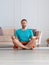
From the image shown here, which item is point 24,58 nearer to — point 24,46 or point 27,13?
point 24,46

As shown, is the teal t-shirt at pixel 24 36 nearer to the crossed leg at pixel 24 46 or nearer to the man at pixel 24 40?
the man at pixel 24 40

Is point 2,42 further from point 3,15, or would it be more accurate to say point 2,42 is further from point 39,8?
point 39,8

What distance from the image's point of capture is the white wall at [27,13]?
327 inches

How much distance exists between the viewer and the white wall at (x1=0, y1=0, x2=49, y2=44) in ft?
27.3

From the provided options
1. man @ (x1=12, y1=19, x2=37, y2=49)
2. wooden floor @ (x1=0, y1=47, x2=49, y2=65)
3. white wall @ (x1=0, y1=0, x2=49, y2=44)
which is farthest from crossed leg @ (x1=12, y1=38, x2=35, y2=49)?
white wall @ (x1=0, y1=0, x2=49, y2=44)

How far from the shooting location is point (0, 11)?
27.5ft

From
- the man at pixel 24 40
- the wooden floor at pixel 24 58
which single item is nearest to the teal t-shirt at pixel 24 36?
the man at pixel 24 40

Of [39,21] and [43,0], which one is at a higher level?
[43,0]

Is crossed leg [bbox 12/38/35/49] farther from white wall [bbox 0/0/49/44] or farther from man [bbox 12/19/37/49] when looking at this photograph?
white wall [bbox 0/0/49/44]

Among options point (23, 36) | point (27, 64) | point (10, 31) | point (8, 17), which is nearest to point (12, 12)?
point (8, 17)

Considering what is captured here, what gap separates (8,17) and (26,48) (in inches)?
156

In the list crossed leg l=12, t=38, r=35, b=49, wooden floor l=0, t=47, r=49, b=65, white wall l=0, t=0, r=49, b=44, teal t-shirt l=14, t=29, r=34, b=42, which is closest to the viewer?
wooden floor l=0, t=47, r=49, b=65

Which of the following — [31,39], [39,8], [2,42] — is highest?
[39,8]

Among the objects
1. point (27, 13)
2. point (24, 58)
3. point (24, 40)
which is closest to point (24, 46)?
point (24, 40)
